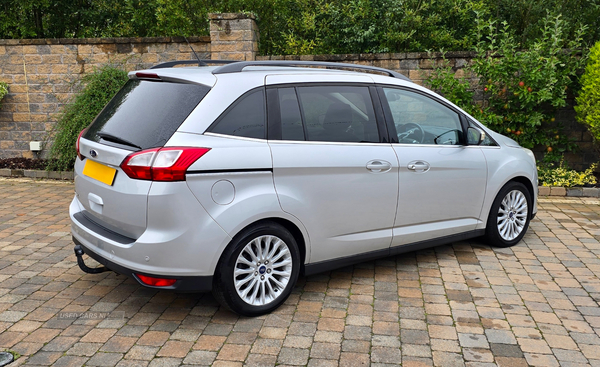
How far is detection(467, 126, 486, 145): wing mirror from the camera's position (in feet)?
16.3

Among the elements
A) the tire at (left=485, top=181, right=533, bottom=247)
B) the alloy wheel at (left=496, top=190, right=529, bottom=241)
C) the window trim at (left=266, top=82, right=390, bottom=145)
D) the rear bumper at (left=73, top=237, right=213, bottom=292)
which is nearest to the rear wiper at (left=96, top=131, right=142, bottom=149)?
the rear bumper at (left=73, top=237, right=213, bottom=292)

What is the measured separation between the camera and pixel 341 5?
9.45m

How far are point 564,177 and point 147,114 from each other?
670 cm

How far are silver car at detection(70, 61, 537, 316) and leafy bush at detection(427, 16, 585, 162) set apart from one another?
11.6ft

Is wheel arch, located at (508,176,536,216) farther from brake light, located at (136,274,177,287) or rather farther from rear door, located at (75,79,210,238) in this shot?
brake light, located at (136,274,177,287)

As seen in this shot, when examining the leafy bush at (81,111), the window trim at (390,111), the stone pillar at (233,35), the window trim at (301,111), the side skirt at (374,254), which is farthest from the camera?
the stone pillar at (233,35)

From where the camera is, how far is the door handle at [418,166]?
445 cm

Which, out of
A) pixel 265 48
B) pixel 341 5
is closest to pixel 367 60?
pixel 341 5

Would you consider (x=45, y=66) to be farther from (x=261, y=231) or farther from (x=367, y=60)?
(x=261, y=231)

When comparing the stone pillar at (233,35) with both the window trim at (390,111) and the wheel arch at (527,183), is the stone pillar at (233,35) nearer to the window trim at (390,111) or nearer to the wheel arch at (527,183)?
the window trim at (390,111)

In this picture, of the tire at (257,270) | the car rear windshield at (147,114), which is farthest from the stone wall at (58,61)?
the tire at (257,270)

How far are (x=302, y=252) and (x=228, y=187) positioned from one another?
87cm

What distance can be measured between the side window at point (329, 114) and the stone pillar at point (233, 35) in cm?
487

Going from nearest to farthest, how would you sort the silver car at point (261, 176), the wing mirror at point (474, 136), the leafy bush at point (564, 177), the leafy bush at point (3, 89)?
1. the silver car at point (261, 176)
2. the wing mirror at point (474, 136)
3. the leafy bush at point (564, 177)
4. the leafy bush at point (3, 89)
